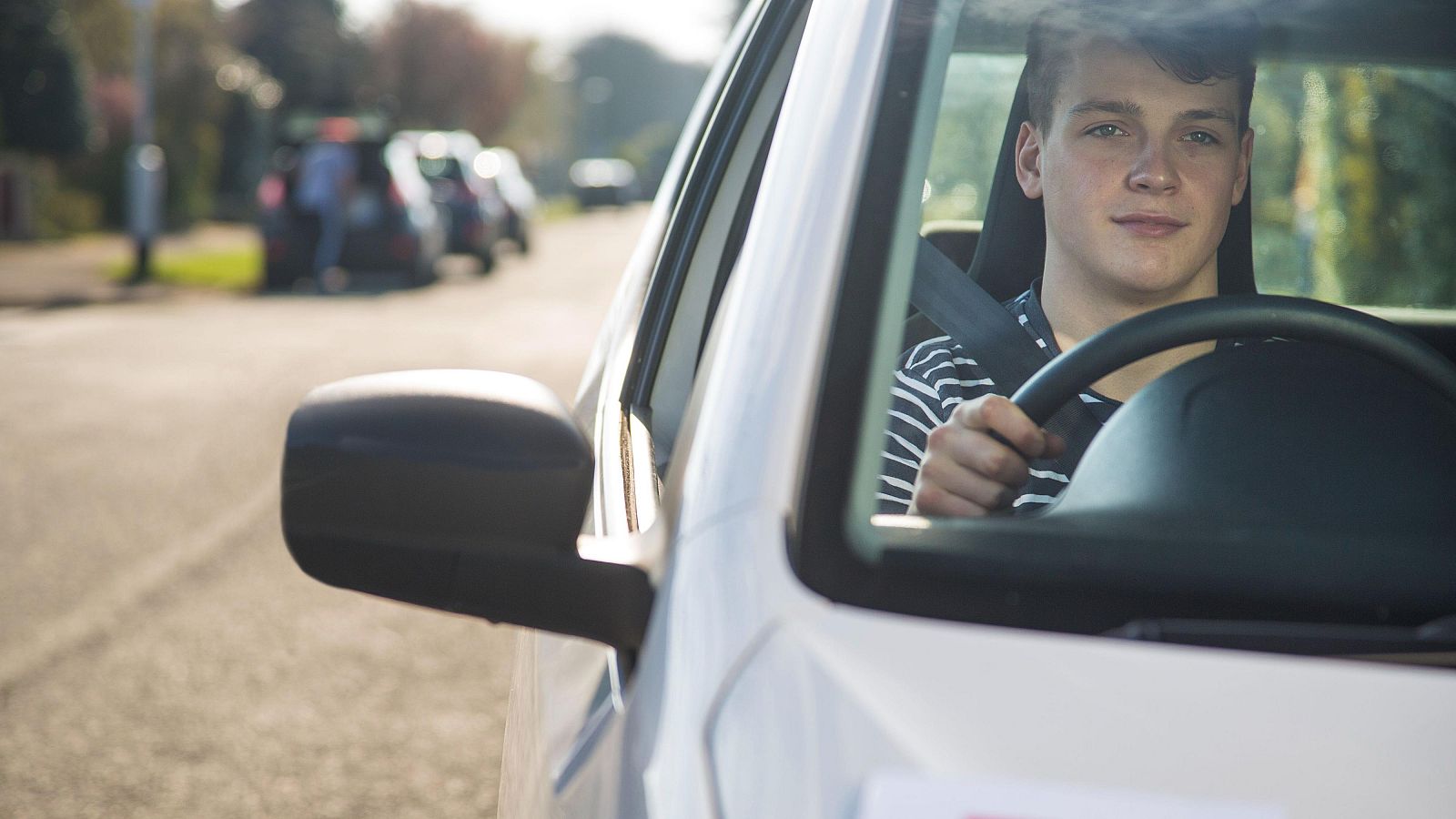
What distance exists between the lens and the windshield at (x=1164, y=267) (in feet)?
3.68

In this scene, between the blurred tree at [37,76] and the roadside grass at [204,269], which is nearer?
the roadside grass at [204,269]

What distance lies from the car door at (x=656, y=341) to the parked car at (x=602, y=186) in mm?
58208

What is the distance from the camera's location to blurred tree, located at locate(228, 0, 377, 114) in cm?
5206

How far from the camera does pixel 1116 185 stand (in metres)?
1.85

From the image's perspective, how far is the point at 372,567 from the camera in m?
1.27

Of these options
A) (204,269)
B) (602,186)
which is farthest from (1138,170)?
(602,186)

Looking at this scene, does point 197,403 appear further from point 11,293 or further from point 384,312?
point 11,293

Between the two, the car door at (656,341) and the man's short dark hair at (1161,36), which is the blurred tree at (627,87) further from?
the man's short dark hair at (1161,36)

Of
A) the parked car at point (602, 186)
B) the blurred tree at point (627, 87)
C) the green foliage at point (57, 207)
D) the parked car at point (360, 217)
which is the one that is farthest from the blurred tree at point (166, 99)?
the blurred tree at point (627, 87)

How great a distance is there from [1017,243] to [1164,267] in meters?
0.36

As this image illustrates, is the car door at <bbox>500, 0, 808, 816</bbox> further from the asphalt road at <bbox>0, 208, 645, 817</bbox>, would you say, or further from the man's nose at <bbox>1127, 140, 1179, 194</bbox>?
the asphalt road at <bbox>0, 208, 645, 817</bbox>

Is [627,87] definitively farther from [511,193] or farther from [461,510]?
[461,510]

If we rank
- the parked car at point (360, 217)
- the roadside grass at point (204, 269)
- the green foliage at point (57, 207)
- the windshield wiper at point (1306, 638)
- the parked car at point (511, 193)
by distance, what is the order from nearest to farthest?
the windshield wiper at point (1306, 638) → the parked car at point (360, 217) → the roadside grass at point (204, 269) → the parked car at point (511, 193) → the green foliage at point (57, 207)

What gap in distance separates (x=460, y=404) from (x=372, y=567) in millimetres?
144
